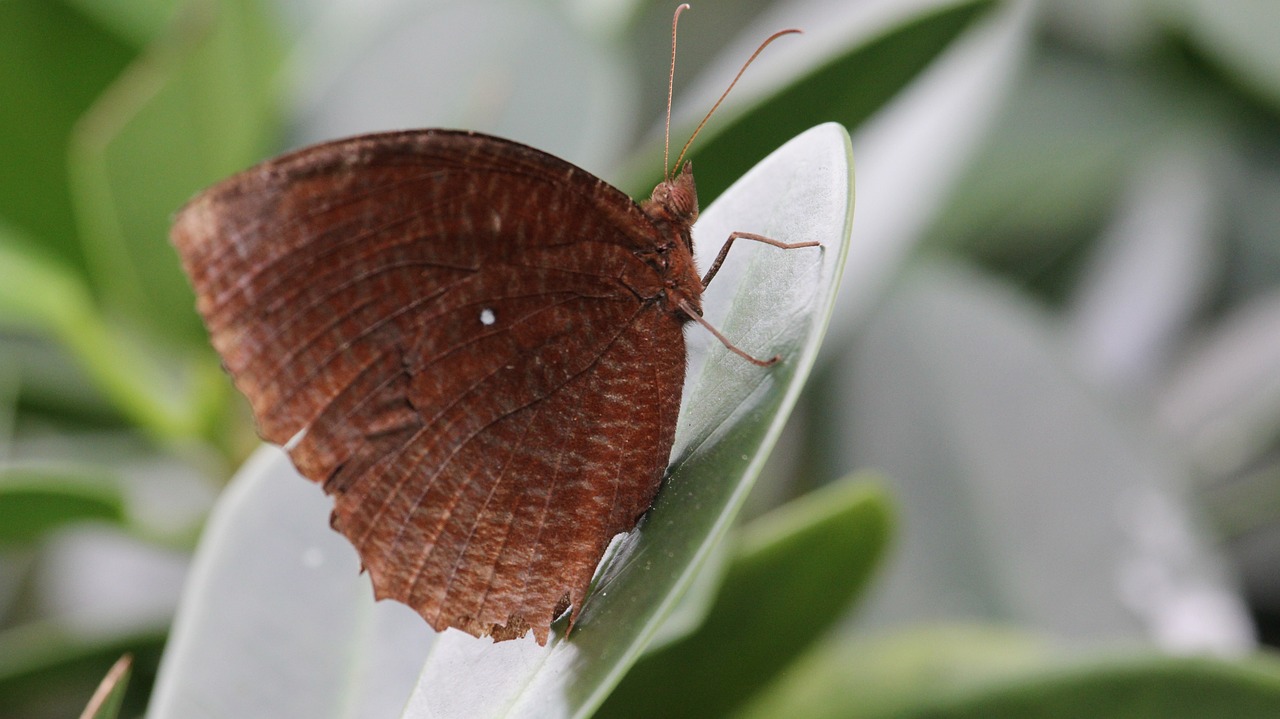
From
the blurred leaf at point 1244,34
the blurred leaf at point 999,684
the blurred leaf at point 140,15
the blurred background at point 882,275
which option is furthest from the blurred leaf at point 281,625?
the blurred leaf at point 1244,34

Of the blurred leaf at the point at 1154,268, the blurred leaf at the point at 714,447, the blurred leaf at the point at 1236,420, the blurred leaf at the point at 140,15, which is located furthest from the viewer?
the blurred leaf at the point at 1154,268

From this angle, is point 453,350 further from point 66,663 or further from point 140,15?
point 140,15

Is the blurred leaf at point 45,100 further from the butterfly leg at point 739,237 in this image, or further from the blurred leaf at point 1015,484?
the blurred leaf at point 1015,484

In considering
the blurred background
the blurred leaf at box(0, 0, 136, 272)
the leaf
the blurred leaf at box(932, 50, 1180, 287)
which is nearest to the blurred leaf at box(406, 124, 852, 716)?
the leaf

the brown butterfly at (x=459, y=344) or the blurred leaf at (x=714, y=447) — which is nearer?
the blurred leaf at (x=714, y=447)

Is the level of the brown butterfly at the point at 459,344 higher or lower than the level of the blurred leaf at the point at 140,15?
→ lower

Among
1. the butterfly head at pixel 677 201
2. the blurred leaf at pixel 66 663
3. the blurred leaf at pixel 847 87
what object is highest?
the blurred leaf at pixel 847 87

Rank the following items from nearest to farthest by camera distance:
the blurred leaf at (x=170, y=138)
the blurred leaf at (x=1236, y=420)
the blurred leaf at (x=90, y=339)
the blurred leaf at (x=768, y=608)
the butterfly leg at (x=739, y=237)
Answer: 1. the butterfly leg at (x=739, y=237)
2. the blurred leaf at (x=768, y=608)
3. the blurred leaf at (x=170, y=138)
4. the blurred leaf at (x=90, y=339)
5. the blurred leaf at (x=1236, y=420)

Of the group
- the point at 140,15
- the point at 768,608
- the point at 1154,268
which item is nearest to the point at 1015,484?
the point at 1154,268

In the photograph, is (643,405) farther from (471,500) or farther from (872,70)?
(872,70)

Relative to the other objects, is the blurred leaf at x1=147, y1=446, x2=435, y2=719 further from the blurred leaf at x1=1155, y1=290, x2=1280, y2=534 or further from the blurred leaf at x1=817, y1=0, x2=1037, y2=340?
the blurred leaf at x1=1155, y1=290, x2=1280, y2=534
